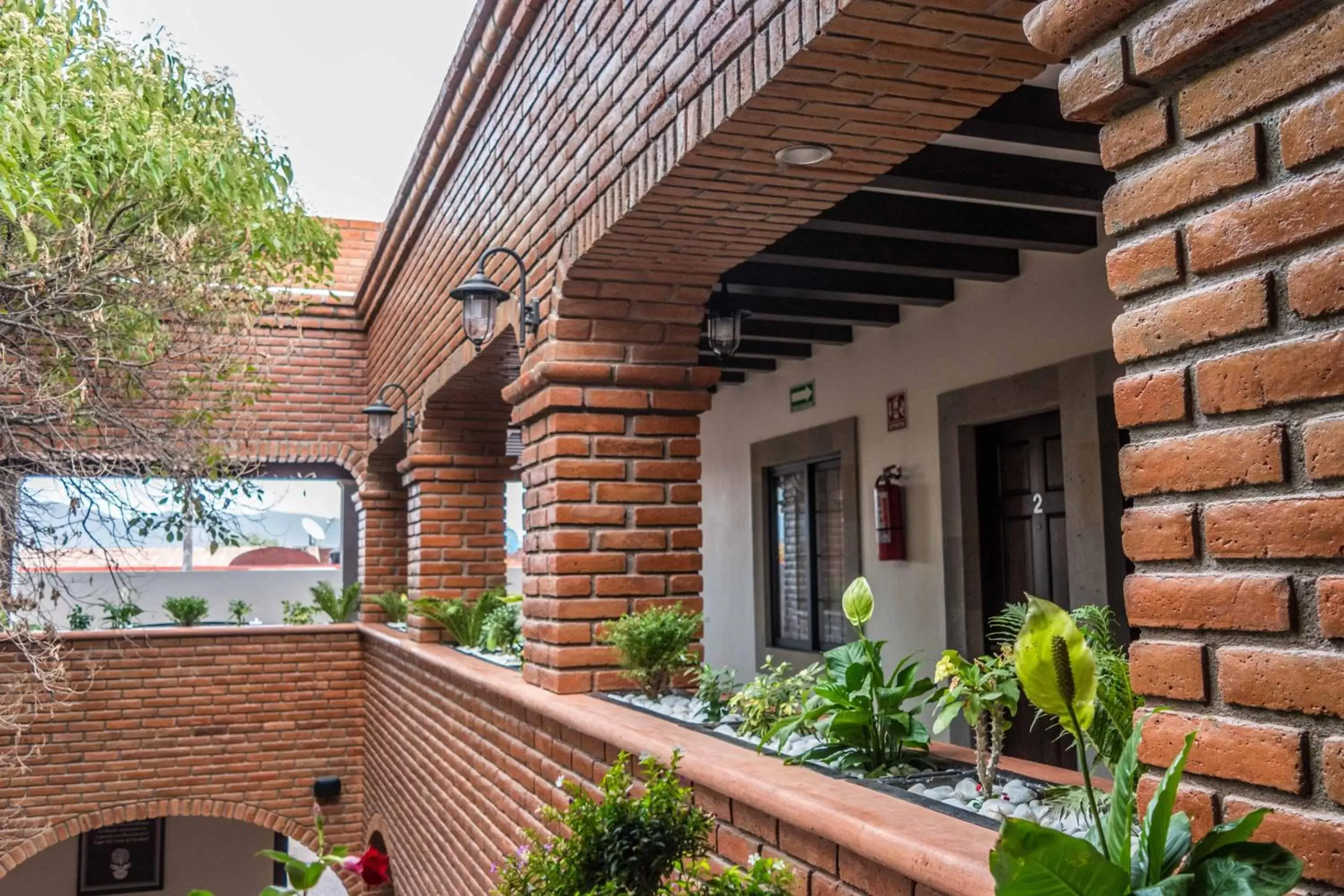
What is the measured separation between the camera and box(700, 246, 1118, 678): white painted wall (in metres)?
5.29

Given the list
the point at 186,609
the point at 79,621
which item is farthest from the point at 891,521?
the point at 79,621

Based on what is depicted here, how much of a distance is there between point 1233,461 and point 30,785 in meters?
10.0

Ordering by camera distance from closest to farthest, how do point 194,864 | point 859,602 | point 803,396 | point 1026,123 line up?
point 859,602 → point 1026,123 → point 803,396 → point 194,864

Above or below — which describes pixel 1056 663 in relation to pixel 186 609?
above

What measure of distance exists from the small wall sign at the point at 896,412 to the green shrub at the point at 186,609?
7654 millimetres

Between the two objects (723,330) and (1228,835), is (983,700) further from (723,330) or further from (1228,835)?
(723,330)

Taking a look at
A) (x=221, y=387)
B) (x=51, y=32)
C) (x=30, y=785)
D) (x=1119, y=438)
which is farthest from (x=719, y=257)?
(x=30, y=785)

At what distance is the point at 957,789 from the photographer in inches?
108

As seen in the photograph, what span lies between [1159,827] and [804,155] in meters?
2.27

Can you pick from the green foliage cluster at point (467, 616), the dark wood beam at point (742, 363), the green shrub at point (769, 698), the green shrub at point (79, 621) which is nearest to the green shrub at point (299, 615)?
the green shrub at point (79, 621)

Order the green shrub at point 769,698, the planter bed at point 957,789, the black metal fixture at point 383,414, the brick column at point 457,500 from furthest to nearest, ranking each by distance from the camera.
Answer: the black metal fixture at point 383,414 → the brick column at point 457,500 → the green shrub at point 769,698 → the planter bed at point 957,789

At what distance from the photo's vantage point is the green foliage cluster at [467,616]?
7.13 meters

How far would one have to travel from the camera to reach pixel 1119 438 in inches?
190

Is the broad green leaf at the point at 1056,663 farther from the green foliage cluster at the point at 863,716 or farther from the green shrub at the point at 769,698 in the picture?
the green shrub at the point at 769,698
